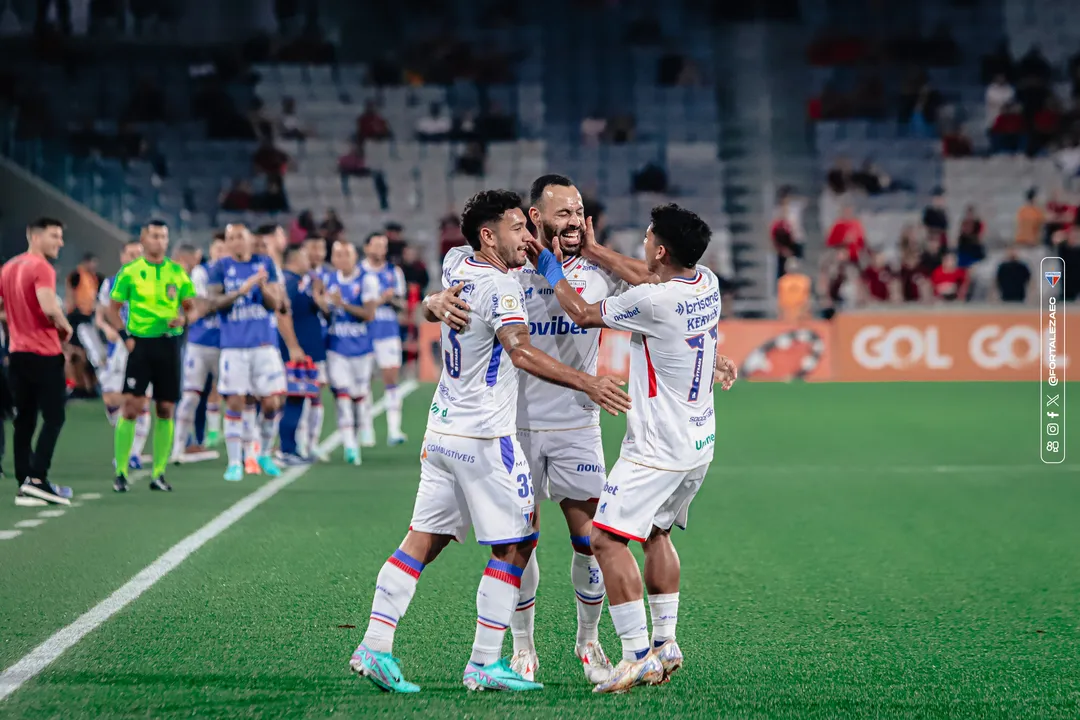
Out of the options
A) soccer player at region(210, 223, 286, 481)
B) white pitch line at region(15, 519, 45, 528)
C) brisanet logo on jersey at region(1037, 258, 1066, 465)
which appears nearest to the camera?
white pitch line at region(15, 519, 45, 528)

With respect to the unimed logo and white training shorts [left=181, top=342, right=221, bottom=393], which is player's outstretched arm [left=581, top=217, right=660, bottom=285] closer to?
white training shorts [left=181, top=342, right=221, bottom=393]

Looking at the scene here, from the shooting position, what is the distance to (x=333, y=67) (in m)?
29.5

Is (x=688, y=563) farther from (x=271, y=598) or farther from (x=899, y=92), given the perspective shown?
(x=899, y=92)

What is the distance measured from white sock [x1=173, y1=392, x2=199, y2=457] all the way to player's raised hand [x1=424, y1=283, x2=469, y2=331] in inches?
299

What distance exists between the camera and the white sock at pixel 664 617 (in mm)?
5520

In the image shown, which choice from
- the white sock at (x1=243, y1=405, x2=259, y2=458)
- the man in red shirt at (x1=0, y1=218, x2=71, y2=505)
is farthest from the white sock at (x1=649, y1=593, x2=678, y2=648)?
the white sock at (x1=243, y1=405, x2=259, y2=458)

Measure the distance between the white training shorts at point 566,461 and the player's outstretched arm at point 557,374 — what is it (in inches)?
25.7

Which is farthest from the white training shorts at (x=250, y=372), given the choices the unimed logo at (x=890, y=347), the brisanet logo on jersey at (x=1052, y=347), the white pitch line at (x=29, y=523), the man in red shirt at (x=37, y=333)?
the unimed logo at (x=890, y=347)

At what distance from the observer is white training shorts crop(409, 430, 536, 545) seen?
17.2ft

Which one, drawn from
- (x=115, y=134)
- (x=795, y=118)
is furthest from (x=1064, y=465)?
(x=115, y=134)

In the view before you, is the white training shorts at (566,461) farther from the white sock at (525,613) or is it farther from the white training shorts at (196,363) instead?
the white training shorts at (196,363)

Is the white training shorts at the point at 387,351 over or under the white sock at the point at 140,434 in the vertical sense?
over

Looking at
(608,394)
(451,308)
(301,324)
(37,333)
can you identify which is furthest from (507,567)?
(301,324)

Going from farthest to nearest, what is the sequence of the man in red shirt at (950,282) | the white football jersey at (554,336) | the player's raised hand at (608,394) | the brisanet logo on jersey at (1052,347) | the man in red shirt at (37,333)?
the man in red shirt at (950,282) → the brisanet logo on jersey at (1052,347) → the man in red shirt at (37,333) → the white football jersey at (554,336) → the player's raised hand at (608,394)
